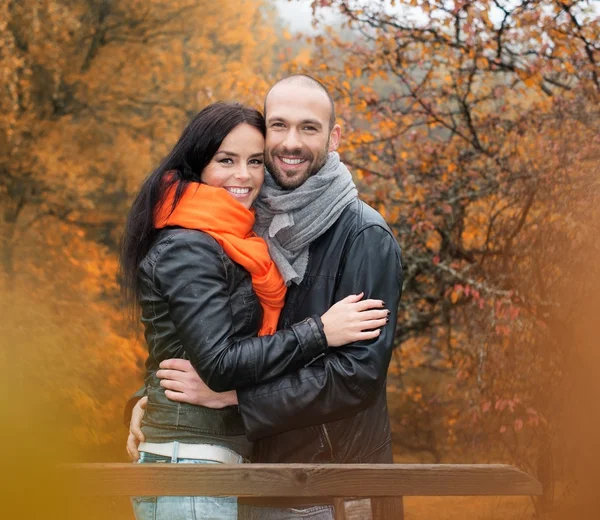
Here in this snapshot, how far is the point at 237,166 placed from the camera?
2473 millimetres

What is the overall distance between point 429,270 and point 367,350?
5.29 metres

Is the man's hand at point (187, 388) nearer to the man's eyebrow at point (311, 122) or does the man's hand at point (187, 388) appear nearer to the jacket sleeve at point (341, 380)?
the jacket sleeve at point (341, 380)

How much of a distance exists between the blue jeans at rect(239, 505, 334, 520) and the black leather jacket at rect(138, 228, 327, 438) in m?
0.33

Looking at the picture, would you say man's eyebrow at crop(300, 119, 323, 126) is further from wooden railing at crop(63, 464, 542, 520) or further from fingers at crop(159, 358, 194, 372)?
wooden railing at crop(63, 464, 542, 520)

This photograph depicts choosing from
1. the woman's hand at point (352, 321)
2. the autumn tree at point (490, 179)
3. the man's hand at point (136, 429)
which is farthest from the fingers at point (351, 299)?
the autumn tree at point (490, 179)

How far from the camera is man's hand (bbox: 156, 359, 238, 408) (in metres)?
2.24

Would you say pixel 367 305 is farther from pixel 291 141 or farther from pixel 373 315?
pixel 291 141

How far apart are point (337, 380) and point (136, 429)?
709 mm

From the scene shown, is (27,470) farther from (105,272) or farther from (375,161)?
(105,272)

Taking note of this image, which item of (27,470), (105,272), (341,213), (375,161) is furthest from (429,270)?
(27,470)

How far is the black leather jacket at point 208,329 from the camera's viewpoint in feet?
7.06

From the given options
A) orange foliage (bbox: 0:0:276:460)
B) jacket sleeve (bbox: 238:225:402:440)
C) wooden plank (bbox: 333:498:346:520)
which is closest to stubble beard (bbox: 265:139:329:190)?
jacket sleeve (bbox: 238:225:402:440)

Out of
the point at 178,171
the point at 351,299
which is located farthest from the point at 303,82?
the point at 351,299

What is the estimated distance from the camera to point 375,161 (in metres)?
7.41
